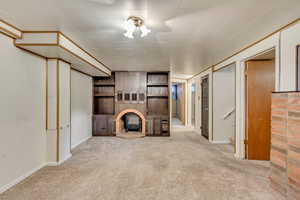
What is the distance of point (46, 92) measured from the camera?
3133 mm

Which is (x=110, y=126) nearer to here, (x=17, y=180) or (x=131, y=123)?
(x=131, y=123)

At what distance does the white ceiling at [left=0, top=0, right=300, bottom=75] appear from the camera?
64.0 inches

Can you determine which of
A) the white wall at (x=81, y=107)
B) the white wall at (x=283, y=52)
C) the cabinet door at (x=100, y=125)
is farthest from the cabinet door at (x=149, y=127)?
the white wall at (x=283, y=52)

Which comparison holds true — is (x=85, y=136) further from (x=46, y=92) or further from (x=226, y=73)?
(x=226, y=73)

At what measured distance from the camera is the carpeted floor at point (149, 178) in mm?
2129

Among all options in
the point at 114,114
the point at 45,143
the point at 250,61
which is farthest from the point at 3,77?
the point at 250,61

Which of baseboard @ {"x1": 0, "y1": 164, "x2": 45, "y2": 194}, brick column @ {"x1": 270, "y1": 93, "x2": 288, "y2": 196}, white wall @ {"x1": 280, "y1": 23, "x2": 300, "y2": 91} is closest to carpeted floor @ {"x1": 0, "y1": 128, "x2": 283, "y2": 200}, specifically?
baseboard @ {"x1": 0, "y1": 164, "x2": 45, "y2": 194}

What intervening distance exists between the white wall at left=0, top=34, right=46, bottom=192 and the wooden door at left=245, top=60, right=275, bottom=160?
441cm

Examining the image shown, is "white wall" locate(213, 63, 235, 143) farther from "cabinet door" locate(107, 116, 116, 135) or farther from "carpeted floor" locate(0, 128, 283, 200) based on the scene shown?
"cabinet door" locate(107, 116, 116, 135)

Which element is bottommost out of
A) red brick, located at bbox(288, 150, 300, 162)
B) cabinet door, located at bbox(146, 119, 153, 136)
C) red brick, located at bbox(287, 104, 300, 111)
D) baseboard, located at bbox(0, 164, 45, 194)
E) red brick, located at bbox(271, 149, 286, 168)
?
baseboard, located at bbox(0, 164, 45, 194)

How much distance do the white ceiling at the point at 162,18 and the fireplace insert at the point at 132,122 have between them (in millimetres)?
3618

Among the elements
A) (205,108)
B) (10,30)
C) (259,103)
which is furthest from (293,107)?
(10,30)

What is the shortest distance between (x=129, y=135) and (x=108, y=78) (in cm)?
241

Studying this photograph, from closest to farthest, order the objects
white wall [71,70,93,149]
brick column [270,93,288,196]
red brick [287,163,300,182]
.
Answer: red brick [287,163,300,182], brick column [270,93,288,196], white wall [71,70,93,149]
